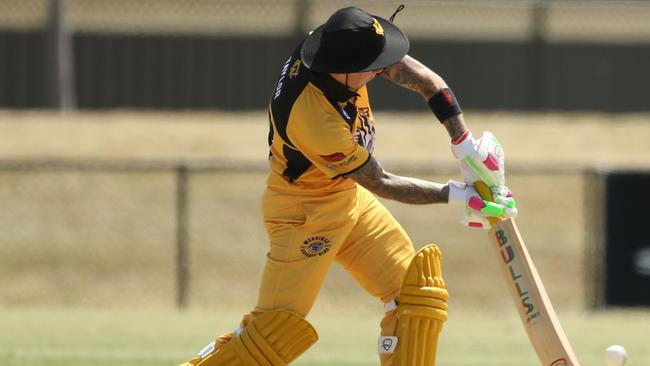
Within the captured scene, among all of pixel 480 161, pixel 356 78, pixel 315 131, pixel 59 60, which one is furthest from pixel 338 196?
pixel 59 60

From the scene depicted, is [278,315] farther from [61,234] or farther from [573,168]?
[61,234]

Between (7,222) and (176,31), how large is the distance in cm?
425

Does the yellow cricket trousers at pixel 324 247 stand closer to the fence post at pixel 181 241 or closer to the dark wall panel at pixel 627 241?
the dark wall panel at pixel 627 241

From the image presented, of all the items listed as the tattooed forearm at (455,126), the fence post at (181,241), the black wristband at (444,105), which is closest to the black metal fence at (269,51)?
the fence post at (181,241)

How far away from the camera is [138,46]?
774 inches

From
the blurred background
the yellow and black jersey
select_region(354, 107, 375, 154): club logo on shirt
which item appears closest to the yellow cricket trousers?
the yellow and black jersey

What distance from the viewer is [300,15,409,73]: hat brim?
7426 mm

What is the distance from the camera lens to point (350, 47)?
24.4 feet

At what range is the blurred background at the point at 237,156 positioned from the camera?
14.5m

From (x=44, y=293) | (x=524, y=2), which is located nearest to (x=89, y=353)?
(x=44, y=293)

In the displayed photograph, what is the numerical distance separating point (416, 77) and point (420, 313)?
136 centimetres

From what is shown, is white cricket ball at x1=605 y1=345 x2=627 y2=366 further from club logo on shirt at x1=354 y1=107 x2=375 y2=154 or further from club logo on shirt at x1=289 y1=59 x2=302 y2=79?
club logo on shirt at x1=289 y1=59 x2=302 y2=79

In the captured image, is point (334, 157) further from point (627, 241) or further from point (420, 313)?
point (627, 241)

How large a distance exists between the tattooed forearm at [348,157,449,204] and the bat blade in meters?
0.39
